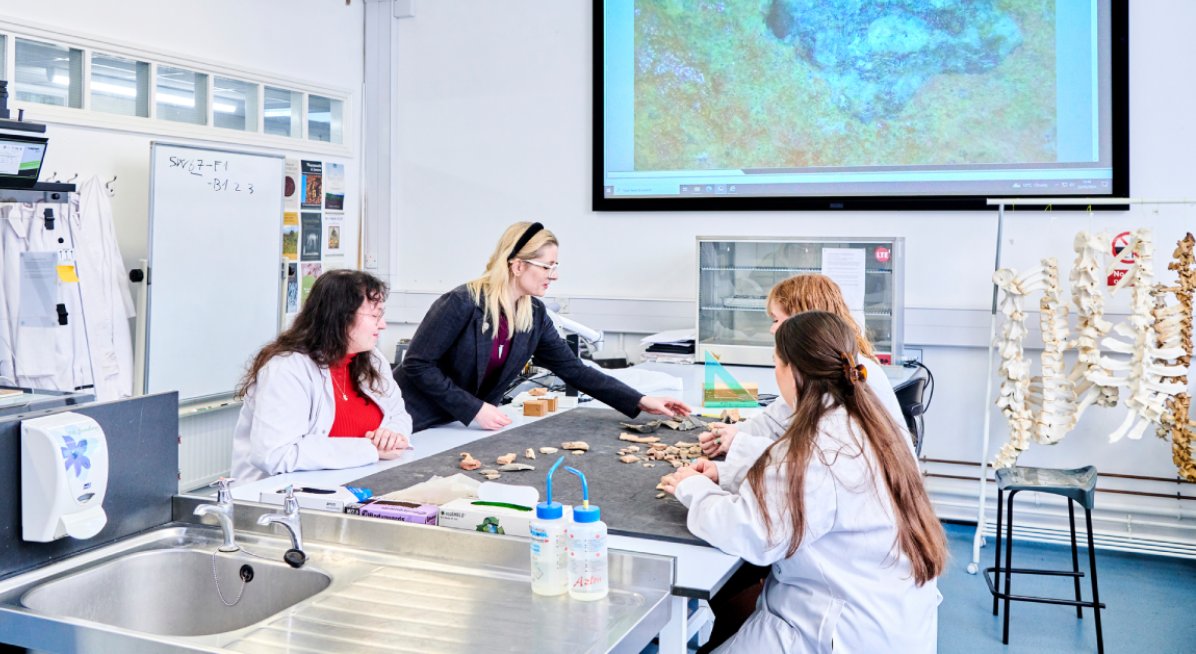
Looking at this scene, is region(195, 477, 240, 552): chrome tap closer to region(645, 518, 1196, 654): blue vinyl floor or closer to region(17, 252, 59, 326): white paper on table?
region(645, 518, 1196, 654): blue vinyl floor

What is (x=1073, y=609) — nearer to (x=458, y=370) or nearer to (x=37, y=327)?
(x=458, y=370)

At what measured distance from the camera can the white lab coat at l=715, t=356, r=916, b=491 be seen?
2.27 m

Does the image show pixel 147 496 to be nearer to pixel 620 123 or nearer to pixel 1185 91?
pixel 620 123

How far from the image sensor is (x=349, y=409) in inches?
113

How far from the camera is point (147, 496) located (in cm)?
196

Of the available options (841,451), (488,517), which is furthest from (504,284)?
(841,451)

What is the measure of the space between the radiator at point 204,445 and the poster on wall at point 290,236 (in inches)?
33.4

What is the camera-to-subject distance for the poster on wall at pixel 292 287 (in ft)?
17.7

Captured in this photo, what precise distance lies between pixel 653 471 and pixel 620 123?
3.26 metres

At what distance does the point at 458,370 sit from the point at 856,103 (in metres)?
2.72

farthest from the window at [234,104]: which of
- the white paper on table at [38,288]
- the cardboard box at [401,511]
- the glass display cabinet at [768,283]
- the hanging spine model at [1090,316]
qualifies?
the hanging spine model at [1090,316]

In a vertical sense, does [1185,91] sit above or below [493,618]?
above

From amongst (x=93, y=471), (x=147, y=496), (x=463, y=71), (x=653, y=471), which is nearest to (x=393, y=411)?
(x=653, y=471)

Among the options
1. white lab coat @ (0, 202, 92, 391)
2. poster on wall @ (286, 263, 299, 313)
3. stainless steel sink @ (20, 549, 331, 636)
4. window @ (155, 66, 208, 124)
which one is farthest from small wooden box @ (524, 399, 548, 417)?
window @ (155, 66, 208, 124)
